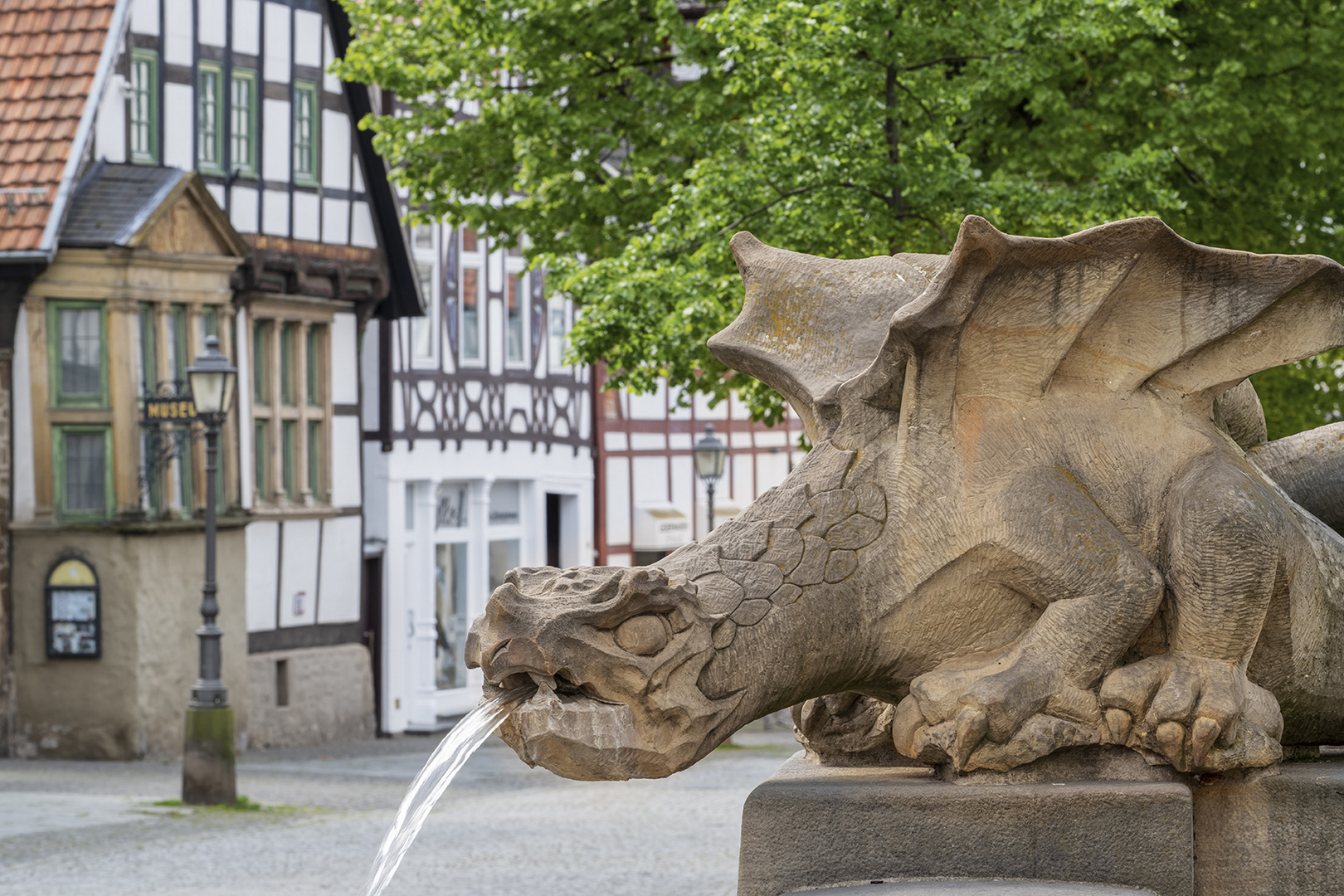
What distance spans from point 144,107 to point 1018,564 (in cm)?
1744

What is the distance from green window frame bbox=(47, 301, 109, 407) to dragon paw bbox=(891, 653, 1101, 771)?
16.5 m

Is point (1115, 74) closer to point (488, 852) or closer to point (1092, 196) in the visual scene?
point (1092, 196)

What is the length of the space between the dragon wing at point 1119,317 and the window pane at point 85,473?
53.8 feet

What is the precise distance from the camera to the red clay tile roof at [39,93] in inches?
716

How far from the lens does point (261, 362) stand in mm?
21078

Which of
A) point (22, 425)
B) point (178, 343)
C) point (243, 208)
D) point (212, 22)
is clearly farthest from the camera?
point (243, 208)

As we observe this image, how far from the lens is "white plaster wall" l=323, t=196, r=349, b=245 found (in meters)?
21.5

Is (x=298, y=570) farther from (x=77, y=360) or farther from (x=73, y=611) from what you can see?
(x=77, y=360)

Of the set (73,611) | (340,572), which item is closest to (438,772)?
(73,611)

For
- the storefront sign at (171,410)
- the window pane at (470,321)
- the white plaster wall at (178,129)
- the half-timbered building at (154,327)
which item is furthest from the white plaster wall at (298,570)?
the white plaster wall at (178,129)

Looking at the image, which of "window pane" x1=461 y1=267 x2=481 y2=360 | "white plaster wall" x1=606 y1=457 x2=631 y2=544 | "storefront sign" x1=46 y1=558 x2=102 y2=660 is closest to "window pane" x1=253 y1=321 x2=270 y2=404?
"storefront sign" x1=46 y1=558 x2=102 y2=660

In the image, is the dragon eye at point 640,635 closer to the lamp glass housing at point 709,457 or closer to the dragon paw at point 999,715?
the dragon paw at point 999,715

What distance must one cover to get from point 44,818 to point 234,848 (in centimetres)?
202

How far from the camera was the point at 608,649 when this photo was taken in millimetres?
3127
